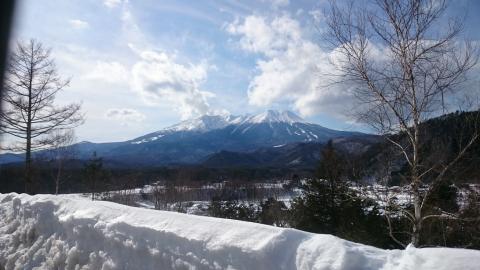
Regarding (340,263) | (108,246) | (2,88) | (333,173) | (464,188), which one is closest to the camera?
(340,263)

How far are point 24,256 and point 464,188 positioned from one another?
867 cm

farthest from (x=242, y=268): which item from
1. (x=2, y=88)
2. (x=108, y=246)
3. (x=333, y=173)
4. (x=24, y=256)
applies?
(x=333, y=173)

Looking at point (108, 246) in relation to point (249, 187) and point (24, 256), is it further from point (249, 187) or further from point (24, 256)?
point (249, 187)

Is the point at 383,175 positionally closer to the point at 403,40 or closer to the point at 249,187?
the point at 403,40

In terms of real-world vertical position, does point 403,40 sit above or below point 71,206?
above

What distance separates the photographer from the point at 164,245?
13.4 feet

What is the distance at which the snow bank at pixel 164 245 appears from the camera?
2.77 meters

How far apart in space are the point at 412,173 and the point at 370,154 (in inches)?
105

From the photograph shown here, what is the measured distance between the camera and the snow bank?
9.10ft

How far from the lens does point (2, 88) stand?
14.4m

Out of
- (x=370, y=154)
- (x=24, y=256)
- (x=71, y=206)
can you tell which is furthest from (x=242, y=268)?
(x=370, y=154)

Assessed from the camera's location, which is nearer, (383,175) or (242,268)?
(242,268)

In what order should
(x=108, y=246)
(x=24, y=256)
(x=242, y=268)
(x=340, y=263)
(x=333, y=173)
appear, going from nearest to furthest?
1. (x=340, y=263)
2. (x=242, y=268)
3. (x=108, y=246)
4. (x=24, y=256)
5. (x=333, y=173)

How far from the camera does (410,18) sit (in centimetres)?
838
